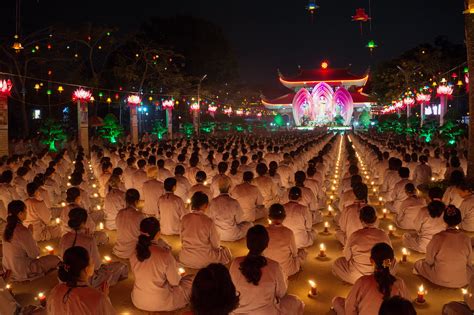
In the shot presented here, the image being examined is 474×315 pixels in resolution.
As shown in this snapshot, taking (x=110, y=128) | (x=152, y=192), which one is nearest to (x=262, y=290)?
(x=152, y=192)

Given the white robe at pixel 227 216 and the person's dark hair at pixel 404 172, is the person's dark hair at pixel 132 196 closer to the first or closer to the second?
the white robe at pixel 227 216

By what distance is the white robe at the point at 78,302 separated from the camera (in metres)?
3.86

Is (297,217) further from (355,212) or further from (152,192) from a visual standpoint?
(152,192)

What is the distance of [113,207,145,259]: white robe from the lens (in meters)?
7.19

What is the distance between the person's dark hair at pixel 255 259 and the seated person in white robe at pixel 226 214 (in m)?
3.66

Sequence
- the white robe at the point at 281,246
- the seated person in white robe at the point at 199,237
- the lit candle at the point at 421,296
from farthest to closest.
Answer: the seated person in white robe at the point at 199,237 → the white robe at the point at 281,246 → the lit candle at the point at 421,296

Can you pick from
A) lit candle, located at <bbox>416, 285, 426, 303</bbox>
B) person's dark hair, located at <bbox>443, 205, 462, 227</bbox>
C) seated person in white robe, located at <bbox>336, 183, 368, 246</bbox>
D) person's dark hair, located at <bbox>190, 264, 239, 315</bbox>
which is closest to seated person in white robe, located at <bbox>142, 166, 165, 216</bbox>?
seated person in white robe, located at <bbox>336, 183, 368, 246</bbox>

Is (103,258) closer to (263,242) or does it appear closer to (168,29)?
Result: (263,242)

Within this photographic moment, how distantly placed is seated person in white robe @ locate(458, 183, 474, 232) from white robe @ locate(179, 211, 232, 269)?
453cm

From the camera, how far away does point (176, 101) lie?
3597 cm

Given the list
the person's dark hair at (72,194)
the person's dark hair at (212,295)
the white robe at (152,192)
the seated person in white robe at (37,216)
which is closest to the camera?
the person's dark hair at (212,295)

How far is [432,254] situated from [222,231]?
138 inches

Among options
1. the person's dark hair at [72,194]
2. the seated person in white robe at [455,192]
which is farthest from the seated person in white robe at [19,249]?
the seated person in white robe at [455,192]

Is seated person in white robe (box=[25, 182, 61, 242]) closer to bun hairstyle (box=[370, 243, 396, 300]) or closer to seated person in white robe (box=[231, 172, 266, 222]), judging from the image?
seated person in white robe (box=[231, 172, 266, 222])
